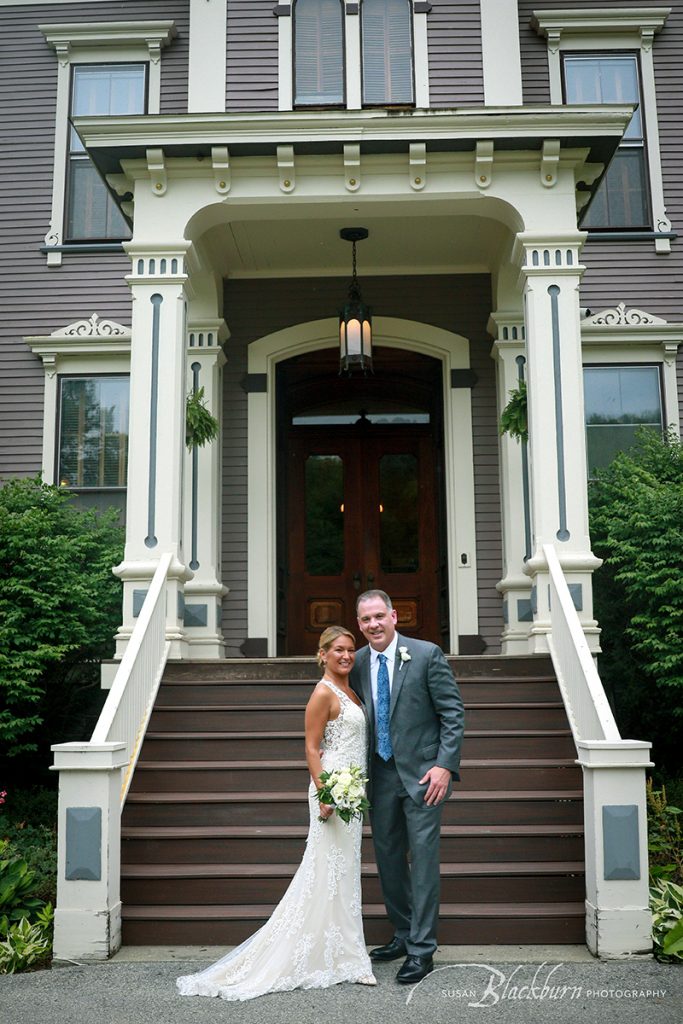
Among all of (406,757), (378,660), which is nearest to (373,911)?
(406,757)

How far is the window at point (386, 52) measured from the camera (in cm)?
998

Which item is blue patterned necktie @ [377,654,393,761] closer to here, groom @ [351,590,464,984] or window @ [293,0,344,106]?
groom @ [351,590,464,984]

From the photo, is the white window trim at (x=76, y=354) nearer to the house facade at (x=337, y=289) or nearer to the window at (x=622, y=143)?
the house facade at (x=337, y=289)

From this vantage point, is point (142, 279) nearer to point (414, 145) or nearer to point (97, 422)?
point (414, 145)

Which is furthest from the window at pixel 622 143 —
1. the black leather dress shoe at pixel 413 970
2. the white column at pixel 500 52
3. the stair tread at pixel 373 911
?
the black leather dress shoe at pixel 413 970

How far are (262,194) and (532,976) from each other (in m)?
5.69

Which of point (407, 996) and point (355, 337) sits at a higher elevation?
point (355, 337)

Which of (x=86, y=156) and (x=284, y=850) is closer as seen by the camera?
(x=284, y=850)

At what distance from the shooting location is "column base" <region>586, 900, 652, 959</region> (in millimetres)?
4969

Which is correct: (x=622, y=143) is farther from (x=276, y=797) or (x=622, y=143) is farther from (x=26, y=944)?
(x=26, y=944)

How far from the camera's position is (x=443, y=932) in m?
5.18

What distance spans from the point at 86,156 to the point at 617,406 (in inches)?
242

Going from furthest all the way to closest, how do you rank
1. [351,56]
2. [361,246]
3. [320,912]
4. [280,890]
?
[351,56]
[361,246]
[280,890]
[320,912]

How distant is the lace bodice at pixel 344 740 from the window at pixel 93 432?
246 inches
